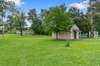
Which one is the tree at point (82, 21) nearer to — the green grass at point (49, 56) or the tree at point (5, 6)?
the tree at point (5, 6)

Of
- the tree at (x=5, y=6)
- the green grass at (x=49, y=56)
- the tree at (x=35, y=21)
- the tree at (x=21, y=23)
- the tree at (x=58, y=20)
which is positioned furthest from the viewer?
the tree at (x=35, y=21)

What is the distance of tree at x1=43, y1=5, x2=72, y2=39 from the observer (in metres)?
43.5

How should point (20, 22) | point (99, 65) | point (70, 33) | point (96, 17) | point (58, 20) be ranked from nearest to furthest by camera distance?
point (99, 65)
point (58, 20)
point (70, 33)
point (96, 17)
point (20, 22)

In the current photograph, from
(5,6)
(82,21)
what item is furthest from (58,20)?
(82,21)

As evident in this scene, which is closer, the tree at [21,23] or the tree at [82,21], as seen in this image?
the tree at [82,21]

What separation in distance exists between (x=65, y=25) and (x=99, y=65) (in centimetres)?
3336

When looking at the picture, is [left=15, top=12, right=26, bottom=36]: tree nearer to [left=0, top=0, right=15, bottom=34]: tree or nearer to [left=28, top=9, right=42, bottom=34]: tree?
[left=28, top=9, right=42, bottom=34]: tree

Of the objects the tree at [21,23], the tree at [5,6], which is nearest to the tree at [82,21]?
the tree at [5,6]

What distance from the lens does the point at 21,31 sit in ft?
261

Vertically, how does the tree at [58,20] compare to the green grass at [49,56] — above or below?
above

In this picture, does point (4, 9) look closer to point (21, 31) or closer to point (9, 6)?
point (9, 6)

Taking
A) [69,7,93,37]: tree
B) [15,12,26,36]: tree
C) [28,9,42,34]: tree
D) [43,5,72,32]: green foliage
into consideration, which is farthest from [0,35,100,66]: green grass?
[28,9,42,34]: tree

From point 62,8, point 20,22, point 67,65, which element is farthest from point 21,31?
point 67,65

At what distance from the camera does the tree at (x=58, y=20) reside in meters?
43.5
